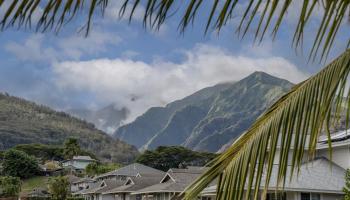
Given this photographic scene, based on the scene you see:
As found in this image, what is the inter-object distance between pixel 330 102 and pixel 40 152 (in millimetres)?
178739

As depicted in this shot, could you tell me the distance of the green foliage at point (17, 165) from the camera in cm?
13200

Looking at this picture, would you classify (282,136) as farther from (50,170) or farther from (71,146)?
(50,170)

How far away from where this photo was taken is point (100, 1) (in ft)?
7.14

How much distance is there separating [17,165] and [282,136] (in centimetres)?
13565

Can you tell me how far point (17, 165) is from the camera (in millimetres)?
132500

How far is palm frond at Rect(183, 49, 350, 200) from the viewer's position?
281cm

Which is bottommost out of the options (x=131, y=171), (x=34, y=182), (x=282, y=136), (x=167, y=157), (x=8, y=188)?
(x=282, y=136)

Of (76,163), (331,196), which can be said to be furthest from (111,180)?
(76,163)

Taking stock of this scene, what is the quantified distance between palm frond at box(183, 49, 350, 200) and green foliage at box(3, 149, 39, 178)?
134 meters

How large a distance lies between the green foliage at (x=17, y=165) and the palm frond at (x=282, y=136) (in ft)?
440

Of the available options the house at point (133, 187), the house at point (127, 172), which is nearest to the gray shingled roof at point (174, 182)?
the house at point (133, 187)

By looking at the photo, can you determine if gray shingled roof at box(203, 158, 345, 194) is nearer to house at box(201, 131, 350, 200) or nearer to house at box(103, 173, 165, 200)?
house at box(201, 131, 350, 200)

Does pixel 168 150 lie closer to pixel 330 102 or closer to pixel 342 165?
pixel 342 165

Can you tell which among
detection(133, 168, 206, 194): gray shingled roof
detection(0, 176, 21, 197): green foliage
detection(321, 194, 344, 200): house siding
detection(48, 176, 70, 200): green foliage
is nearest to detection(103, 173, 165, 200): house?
detection(133, 168, 206, 194): gray shingled roof
